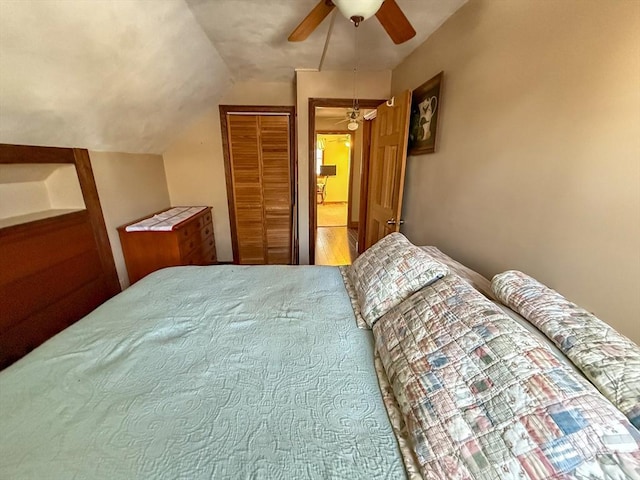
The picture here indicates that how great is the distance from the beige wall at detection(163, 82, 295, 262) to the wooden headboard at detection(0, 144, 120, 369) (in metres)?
1.30

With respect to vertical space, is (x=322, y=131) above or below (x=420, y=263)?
above

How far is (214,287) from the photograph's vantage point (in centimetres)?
149

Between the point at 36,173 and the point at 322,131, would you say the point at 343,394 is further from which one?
the point at 322,131

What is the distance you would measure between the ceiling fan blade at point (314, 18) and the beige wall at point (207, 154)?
1800 mm

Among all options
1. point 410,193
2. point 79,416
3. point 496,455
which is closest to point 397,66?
point 410,193

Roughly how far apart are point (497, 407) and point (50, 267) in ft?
8.26

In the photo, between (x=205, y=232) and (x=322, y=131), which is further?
(x=322, y=131)

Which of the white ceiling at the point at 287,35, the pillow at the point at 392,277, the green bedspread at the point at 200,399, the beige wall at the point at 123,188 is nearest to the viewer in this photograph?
the green bedspread at the point at 200,399

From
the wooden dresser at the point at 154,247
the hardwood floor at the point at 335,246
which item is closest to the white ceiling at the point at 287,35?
the wooden dresser at the point at 154,247

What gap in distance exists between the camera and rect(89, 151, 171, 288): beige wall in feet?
7.54

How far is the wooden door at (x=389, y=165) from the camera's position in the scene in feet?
7.00

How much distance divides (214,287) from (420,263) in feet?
3.52

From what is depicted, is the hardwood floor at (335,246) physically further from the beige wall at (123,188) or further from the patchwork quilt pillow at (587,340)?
the patchwork quilt pillow at (587,340)

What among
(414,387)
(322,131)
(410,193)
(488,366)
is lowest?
(414,387)
